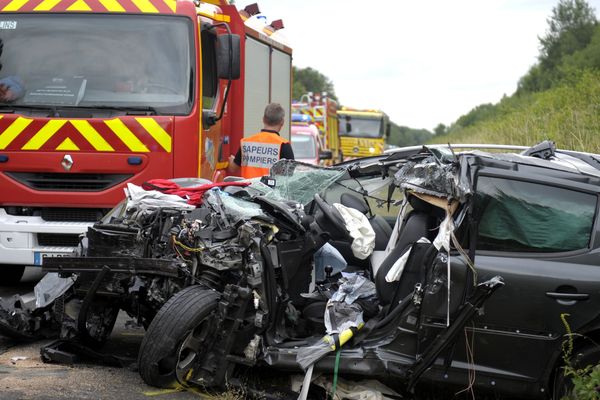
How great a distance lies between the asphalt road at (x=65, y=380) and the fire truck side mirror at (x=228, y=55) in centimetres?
321

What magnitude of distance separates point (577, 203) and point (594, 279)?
19.4 inches

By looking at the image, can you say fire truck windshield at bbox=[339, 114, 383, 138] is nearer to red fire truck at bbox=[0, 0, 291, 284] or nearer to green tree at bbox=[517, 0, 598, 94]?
green tree at bbox=[517, 0, 598, 94]

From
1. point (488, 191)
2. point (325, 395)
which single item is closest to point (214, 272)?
point (325, 395)

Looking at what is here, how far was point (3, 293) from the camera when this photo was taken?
861cm

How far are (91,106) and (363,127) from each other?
101 ft

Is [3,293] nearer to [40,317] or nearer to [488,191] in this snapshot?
[40,317]

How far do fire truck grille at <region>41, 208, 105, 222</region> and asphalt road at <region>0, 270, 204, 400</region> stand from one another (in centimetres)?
204

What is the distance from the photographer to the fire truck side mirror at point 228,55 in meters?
8.43

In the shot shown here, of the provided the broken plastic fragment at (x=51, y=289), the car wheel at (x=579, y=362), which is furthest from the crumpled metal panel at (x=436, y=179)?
the broken plastic fragment at (x=51, y=289)

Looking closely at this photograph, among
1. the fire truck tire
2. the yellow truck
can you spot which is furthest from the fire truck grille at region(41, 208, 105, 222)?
the yellow truck

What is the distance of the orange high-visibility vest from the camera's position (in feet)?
28.6

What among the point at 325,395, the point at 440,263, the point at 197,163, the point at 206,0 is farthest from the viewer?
the point at 206,0

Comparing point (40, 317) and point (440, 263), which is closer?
point (440, 263)

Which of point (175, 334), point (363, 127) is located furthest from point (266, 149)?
point (363, 127)
